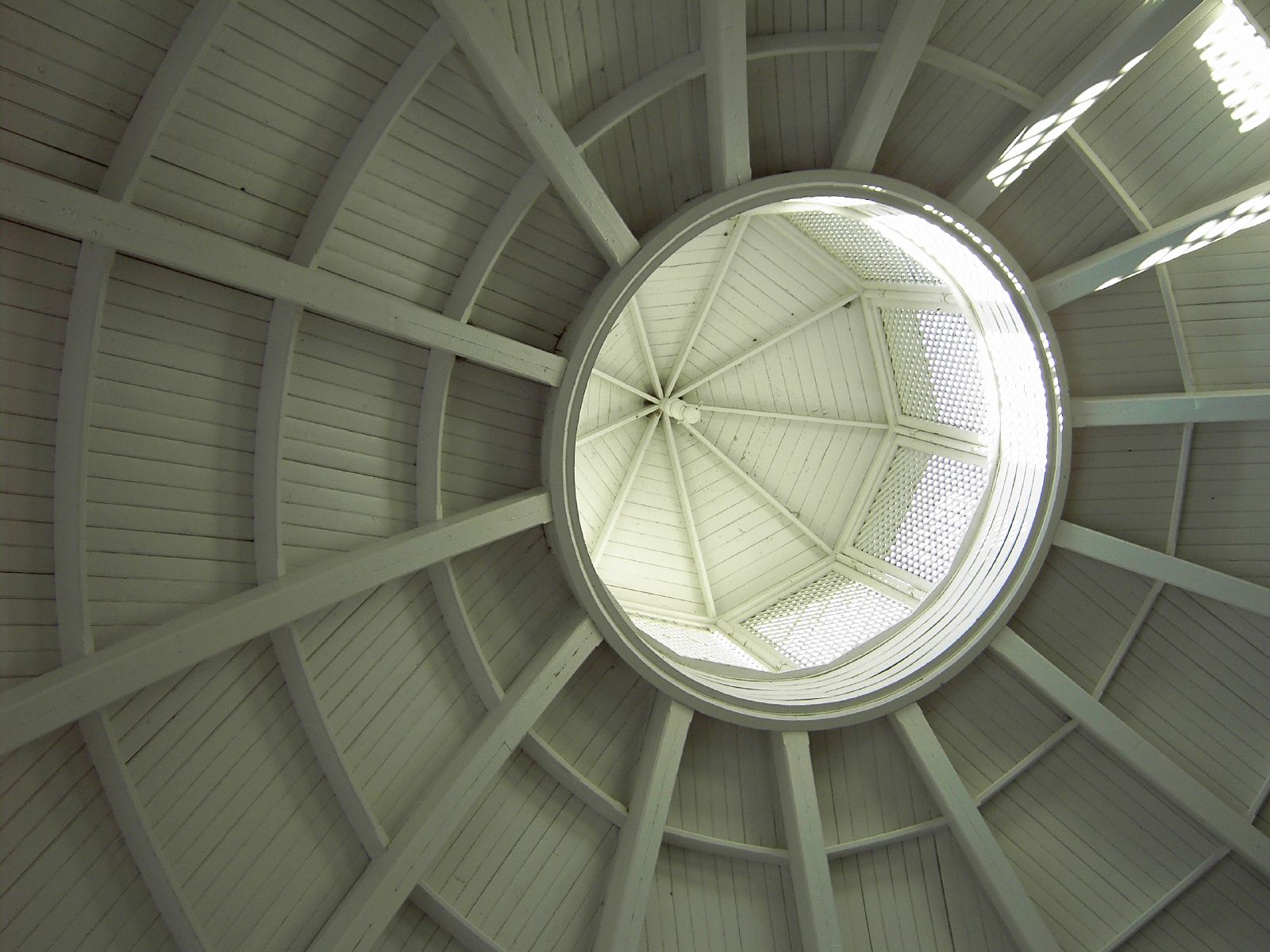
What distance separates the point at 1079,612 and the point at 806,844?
14.4 feet

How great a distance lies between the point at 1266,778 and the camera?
Answer: 10.3 meters

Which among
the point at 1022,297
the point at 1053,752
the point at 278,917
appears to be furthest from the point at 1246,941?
the point at 278,917

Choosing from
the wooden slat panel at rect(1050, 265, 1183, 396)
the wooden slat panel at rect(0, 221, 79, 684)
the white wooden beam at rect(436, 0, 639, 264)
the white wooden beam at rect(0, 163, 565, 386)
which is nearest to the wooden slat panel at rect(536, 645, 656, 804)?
the white wooden beam at rect(0, 163, 565, 386)

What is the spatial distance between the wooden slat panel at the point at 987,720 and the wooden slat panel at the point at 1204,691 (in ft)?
3.32

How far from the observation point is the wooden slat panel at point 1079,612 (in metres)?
10.8

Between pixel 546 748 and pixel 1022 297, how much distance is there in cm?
735

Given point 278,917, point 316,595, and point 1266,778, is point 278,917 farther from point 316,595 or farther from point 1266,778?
point 1266,778

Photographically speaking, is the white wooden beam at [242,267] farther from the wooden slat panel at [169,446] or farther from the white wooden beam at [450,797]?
the white wooden beam at [450,797]

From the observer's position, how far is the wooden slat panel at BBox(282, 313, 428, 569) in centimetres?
841

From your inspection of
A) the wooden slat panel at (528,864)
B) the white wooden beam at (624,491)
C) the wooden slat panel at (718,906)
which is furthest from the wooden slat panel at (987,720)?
the white wooden beam at (624,491)

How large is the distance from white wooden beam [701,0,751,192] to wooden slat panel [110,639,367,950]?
648cm

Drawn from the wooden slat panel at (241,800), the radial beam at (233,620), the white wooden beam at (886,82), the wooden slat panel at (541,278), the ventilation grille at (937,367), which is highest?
the white wooden beam at (886,82)

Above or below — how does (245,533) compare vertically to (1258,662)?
above

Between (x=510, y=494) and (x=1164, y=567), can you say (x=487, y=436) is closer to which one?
(x=510, y=494)
